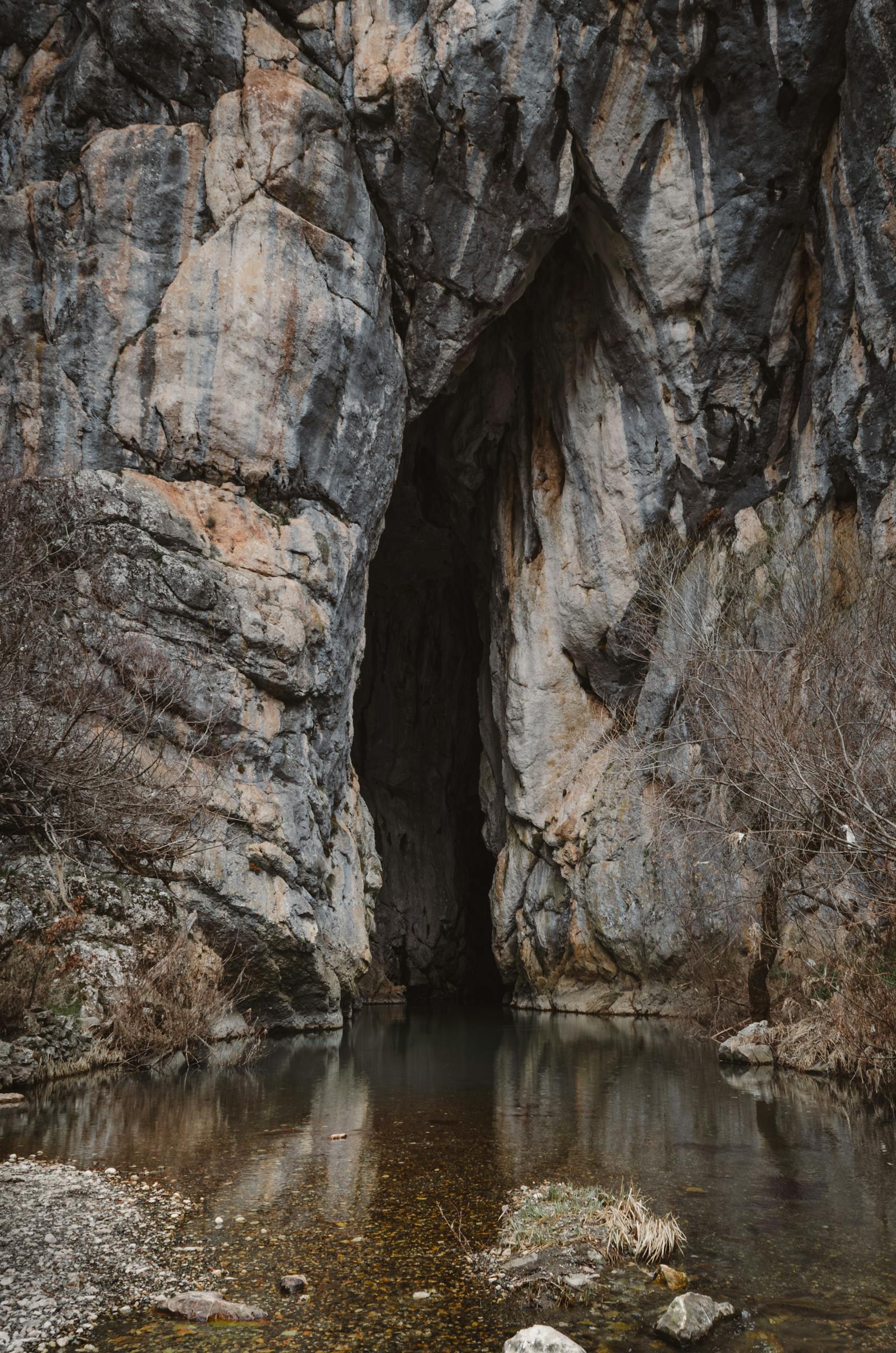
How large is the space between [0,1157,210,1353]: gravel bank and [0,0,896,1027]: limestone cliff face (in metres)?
10.2

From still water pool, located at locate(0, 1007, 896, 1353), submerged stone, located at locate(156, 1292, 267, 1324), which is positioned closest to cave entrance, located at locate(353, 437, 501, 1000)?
still water pool, located at locate(0, 1007, 896, 1353)

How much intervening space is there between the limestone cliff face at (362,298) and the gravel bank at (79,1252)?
10.2 metres

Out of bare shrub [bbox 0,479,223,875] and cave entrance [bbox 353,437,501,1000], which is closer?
bare shrub [bbox 0,479,223,875]

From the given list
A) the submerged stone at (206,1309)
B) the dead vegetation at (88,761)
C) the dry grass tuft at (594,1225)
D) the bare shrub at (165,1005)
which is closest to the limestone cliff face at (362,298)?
the dead vegetation at (88,761)

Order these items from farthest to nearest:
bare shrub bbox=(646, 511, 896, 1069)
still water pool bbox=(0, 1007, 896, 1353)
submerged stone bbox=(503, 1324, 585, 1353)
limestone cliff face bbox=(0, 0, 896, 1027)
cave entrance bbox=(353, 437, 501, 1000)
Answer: cave entrance bbox=(353, 437, 501, 1000)
limestone cliff face bbox=(0, 0, 896, 1027)
bare shrub bbox=(646, 511, 896, 1069)
still water pool bbox=(0, 1007, 896, 1353)
submerged stone bbox=(503, 1324, 585, 1353)

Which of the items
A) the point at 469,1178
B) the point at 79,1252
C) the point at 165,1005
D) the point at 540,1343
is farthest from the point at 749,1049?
the point at 540,1343

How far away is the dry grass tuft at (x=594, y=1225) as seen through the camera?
488 cm

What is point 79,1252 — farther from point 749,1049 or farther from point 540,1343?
point 749,1049

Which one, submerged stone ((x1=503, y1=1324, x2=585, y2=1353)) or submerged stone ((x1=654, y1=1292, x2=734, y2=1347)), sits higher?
submerged stone ((x1=503, y1=1324, x2=585, y2=1353))

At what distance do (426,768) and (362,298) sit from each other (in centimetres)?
2127

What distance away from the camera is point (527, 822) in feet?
91.6

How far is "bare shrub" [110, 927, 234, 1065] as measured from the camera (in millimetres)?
12016

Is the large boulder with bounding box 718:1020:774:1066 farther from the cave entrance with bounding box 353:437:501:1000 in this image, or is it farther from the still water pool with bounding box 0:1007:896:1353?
the cave entrance with bounding box 353:437:501:1000

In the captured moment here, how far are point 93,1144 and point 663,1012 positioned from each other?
58.1 feet
